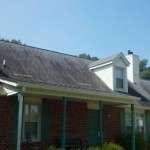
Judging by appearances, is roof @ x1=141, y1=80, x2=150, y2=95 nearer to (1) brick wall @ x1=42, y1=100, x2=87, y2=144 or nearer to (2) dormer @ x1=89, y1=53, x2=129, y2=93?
(2) dormer @ x1=89, y1=53, x2=129, y2=93

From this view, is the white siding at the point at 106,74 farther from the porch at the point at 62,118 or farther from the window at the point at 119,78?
the porch at the point at 62,118

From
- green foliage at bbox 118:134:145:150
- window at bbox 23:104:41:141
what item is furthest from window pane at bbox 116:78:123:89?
window at bbox 23:104:41:141

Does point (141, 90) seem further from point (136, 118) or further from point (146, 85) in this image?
point (146, 85)

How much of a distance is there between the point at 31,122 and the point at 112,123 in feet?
20.3

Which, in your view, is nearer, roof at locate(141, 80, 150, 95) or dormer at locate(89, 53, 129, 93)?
dormer at locate(89, 53, 129, 93)

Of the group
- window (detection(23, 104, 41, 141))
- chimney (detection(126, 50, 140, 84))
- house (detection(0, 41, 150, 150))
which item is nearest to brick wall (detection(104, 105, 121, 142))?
house (detection(0, 41, 150, 150))

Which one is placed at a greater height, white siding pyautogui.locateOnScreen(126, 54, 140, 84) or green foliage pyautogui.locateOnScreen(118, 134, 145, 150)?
white siding pyautogui.locateOnScreen(126, 54, 140, 84)

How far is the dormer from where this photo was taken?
21609 millimetres

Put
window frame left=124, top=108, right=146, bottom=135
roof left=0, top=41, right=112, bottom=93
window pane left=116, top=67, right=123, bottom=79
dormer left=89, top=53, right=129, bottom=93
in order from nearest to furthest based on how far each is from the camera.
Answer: roof left=0, top=41, right=112, bottom=93, dormer left=89, top=53, right=129, bottom=93, window pane left=116, top=67, right=123, bottom=79, window frame left=124, top=108, right=146, bottom=135

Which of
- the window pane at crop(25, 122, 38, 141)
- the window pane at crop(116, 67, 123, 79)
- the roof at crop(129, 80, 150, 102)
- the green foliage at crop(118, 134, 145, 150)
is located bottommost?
the green foliage at crop(118, 134, 145, 150)

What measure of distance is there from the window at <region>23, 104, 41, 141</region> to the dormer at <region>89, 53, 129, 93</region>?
19.0 ft

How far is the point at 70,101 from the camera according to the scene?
1883cm

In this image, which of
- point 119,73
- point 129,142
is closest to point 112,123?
point 129,142

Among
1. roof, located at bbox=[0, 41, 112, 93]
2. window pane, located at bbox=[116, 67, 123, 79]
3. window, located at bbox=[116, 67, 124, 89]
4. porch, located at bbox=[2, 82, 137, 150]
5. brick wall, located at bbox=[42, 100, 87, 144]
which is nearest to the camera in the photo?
porch, located at bbox=[2, 82, 137, 150]
